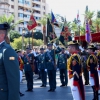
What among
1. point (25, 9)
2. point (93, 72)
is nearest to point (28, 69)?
point (93, 72)

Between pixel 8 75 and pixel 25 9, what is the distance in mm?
84816

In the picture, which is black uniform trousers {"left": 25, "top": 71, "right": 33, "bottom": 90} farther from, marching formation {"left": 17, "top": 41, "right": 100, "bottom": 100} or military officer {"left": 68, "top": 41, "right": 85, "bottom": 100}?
military officer {"left": 68, "top": 41, "right": 85, "bottom": 100}

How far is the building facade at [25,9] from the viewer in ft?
267

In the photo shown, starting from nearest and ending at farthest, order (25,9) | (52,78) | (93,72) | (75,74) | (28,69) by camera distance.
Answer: (75,74), (93,72), (28,69), (52,78), (25,9)

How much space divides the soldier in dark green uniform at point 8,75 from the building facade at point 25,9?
75.2m

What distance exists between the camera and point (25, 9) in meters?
87.1

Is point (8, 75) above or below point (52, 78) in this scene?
above

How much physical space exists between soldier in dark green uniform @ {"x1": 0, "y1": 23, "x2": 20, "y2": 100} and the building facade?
7520 cm

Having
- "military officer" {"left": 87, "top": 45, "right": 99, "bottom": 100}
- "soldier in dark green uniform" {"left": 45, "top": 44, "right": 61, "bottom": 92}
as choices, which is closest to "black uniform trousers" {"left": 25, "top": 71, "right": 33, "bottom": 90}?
"soldier in dark green uniform" {"left": 45, "top": 44, "right": 61, "bottom": 92}

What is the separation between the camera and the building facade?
81.5m

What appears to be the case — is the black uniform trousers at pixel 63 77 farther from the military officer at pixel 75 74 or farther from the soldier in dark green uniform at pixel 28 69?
the military officer at pixel 75 74

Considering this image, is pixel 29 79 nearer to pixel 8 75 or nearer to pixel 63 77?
pixel 63 77

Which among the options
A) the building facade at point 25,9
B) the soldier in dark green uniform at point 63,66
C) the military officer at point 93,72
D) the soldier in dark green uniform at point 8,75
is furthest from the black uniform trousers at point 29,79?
the building facade at point 25,9

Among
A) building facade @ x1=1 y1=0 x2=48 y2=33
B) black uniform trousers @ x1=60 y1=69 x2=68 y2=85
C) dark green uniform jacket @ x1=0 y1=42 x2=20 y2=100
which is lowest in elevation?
black uniform trousers @ x1=60 y1=69 x2=68 y2=85
